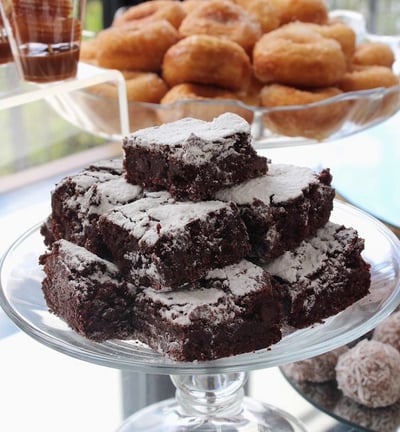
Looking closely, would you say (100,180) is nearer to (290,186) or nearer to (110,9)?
(290,186)

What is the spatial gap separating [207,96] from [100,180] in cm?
50

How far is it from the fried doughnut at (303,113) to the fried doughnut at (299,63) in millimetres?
18

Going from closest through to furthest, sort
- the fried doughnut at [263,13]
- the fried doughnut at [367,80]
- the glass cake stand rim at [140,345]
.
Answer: the glass cake stand rim at [140,345]
the fried doughnut at [367,80]
the fried doughnut at [263,13]

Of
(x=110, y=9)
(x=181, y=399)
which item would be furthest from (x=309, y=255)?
(x=110, y=9)

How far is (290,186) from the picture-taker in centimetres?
88

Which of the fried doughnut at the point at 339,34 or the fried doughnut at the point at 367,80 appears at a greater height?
the fried doughnut at the point at 339,34

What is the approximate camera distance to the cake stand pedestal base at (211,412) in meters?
0.95

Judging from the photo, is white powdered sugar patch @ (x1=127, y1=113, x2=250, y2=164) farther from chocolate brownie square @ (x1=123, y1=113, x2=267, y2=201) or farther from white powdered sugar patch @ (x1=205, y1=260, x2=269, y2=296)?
white powdered sugar patch @ (x1=205, y1=260, x2=269, y2=296)

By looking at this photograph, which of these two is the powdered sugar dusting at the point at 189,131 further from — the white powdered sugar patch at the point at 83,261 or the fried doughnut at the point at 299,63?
the fried doughnut at the point at 299,63

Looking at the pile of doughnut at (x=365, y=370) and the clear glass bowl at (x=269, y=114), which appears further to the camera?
the clear glass bowl at (x=269, y=114)

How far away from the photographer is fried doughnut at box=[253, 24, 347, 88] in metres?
1.37

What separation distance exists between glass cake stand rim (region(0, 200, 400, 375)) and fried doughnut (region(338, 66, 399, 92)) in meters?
0.60

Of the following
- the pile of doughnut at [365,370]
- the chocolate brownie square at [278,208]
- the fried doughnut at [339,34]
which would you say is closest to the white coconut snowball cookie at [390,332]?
the pile of doughnut at [365,370]

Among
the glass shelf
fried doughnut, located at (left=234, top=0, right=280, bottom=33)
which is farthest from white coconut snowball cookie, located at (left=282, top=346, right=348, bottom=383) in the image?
fried doughnut, located at (left=234, top=0, right=280, bottom=33)
